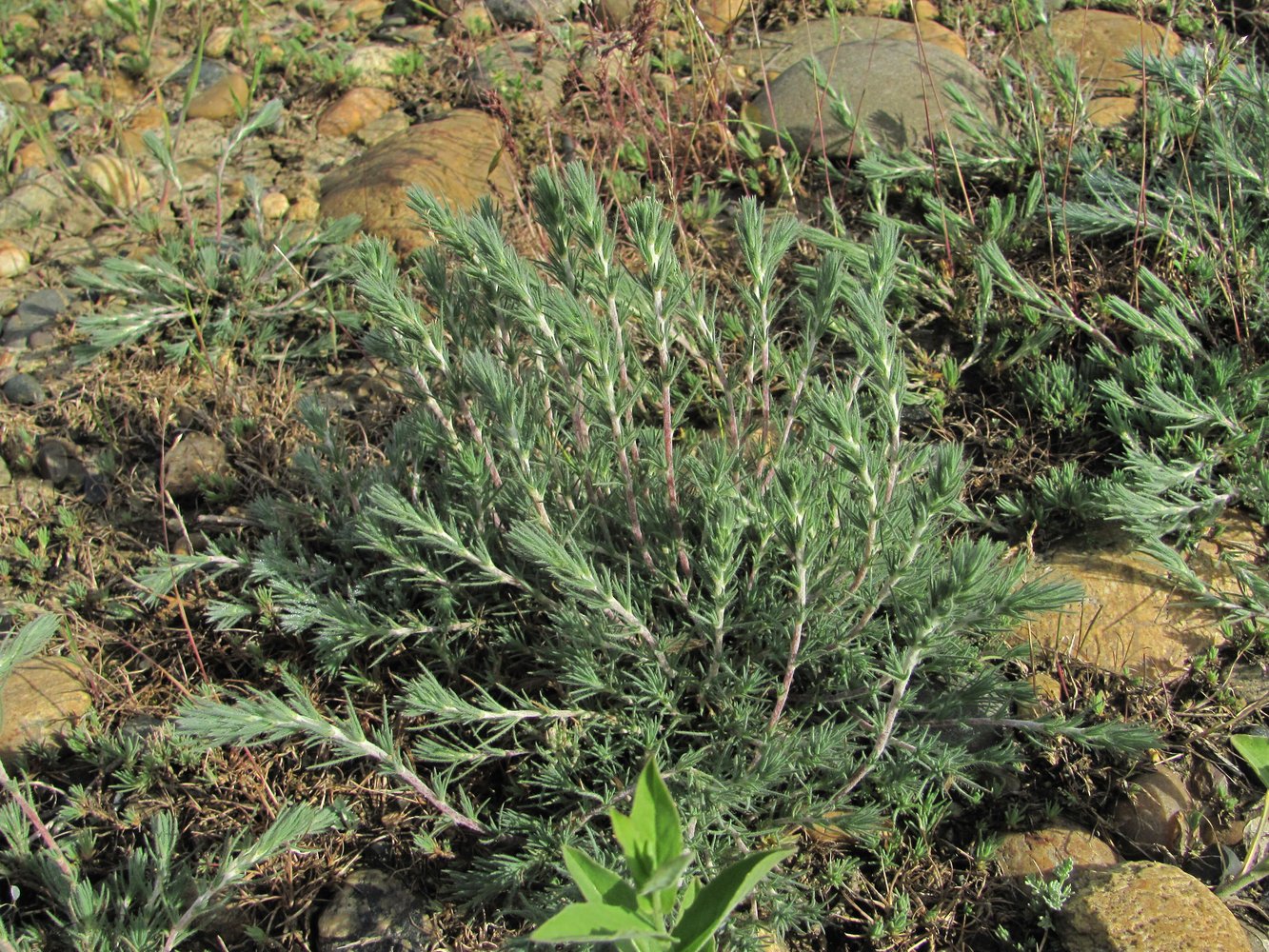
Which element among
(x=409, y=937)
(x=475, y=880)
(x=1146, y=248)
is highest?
(x=1146, y=248)

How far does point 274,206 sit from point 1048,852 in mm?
3815

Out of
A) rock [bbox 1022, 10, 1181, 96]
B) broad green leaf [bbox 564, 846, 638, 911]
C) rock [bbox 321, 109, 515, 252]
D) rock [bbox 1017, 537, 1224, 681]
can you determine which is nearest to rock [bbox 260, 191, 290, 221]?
rock [bbox 321, 109, 515, 252]

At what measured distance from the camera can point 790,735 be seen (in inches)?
91.9

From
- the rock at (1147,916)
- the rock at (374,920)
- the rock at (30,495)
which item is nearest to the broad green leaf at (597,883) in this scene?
the rock at (374,920)

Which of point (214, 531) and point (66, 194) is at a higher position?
point (66, 194)

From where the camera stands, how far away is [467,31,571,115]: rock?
4.52 meters

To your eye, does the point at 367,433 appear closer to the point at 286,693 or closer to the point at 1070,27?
the point at 286,693

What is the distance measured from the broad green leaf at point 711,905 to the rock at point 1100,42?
3.55 m

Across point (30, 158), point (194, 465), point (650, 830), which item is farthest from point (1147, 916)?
point (30, 158)

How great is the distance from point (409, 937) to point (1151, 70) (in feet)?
12.4

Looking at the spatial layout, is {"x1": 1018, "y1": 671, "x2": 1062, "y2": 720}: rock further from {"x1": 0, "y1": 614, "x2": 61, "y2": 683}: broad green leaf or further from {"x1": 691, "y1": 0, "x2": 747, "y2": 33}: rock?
{"x1": 691, "y1": 0, "x2": 747, "y2": 33}: rock

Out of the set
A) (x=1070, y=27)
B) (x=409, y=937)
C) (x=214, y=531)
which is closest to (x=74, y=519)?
(x=214, y=531)

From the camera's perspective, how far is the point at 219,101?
4883 millimetres

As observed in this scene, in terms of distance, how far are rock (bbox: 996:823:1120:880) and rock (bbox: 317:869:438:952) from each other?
1.40m
